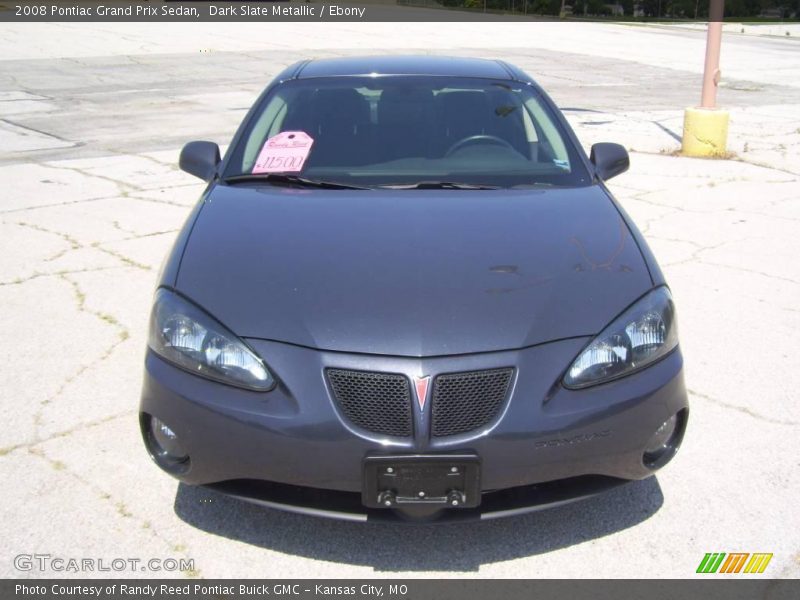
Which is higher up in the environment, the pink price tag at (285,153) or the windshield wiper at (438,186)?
the pink price tag at (285,153)

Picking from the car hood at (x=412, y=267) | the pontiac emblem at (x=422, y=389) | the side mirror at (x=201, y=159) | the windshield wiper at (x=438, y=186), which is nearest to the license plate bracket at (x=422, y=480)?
the pontiac emblem at (x=422, y=389)

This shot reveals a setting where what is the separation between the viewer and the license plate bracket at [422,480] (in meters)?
2.60

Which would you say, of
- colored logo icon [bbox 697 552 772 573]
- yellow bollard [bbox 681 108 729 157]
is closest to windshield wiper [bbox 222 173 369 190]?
colored logo icon [bbox 697 552 772 573]

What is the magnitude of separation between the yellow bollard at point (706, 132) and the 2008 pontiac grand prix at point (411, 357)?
6.59 m

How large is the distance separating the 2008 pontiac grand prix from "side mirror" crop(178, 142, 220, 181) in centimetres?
67

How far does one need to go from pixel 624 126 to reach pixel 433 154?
8290 mm

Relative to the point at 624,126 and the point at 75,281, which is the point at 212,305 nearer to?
the point at 75,281

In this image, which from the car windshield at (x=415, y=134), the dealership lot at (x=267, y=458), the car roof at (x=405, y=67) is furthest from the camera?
the car roof at (x=405, y=67)

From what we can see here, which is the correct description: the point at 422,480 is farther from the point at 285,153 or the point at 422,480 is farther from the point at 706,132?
the point at 706,132

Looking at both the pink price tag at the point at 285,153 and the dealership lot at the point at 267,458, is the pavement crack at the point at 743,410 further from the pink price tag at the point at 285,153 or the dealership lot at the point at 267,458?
the pink price tag at the point at 285,153

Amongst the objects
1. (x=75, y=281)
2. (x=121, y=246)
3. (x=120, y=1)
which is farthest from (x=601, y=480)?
(x=120, y=1)

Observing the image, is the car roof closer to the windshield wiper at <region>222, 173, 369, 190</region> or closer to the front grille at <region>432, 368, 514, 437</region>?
the windshield wiper at <region>222, 173, 369, 190</region>

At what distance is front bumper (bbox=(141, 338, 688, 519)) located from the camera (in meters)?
2.62
